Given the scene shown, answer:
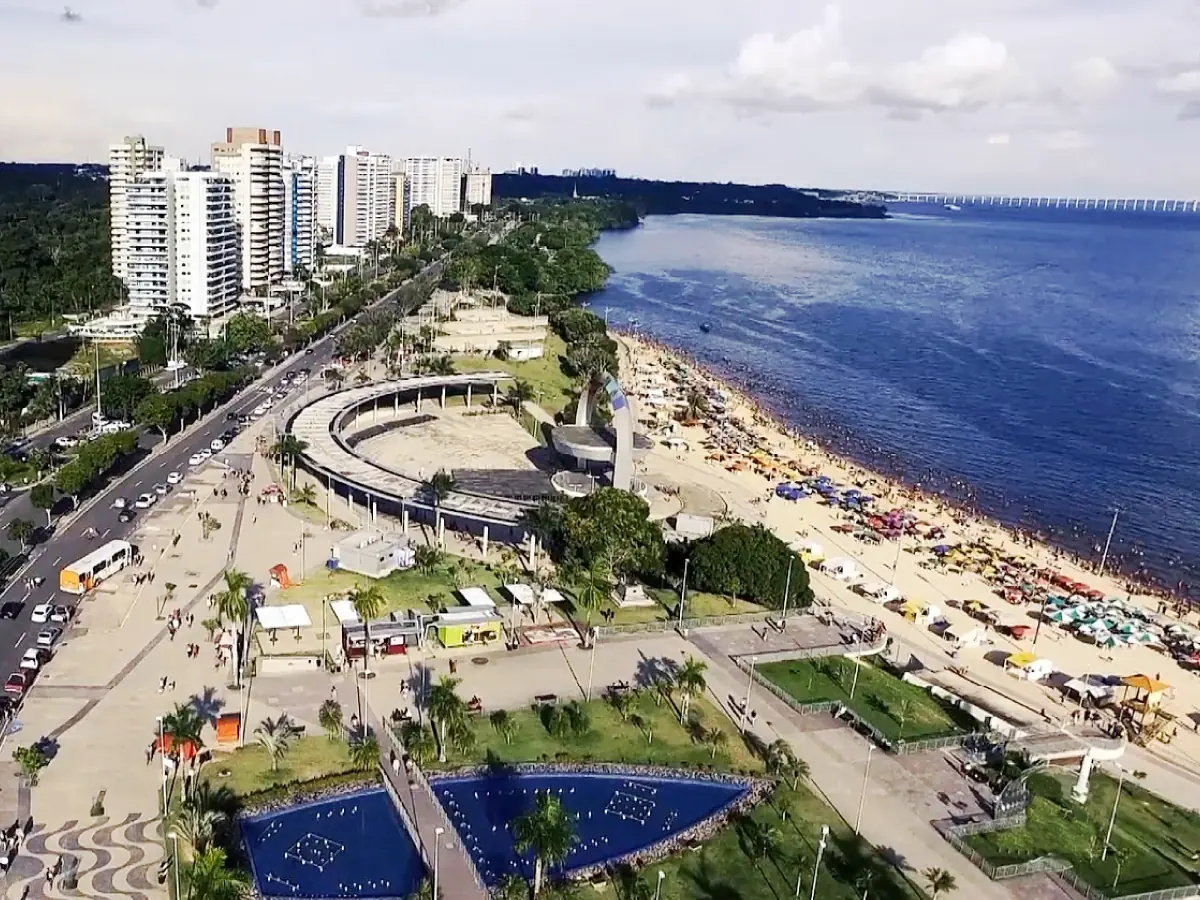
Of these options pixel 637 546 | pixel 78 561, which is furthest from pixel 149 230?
pixel 637 546

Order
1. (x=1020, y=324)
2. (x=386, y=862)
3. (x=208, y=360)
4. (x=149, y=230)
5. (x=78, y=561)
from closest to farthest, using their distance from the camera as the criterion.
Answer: (x=386, y=862), (x=78, y=561), (x=208, y=360), (x=149, y=230), (x=1020, y=324)

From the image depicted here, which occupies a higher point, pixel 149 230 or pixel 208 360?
pixel 149 230

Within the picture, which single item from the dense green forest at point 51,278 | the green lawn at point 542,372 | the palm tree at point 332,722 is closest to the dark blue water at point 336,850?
the palm tree at point 332,722

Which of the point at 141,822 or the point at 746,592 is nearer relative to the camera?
the point at 141,822

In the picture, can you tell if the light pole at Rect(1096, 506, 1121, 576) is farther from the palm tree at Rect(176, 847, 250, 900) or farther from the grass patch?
the palm tree at Rect(176, 847, 250, 900)

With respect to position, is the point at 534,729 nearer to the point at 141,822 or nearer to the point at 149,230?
the point at 141,822

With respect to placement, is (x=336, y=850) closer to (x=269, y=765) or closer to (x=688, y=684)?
(x=269, y=765)

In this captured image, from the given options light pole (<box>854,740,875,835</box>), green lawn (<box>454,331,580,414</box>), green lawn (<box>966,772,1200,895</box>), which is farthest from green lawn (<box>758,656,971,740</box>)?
green lawn (<box>454,331,580,414</box>)
